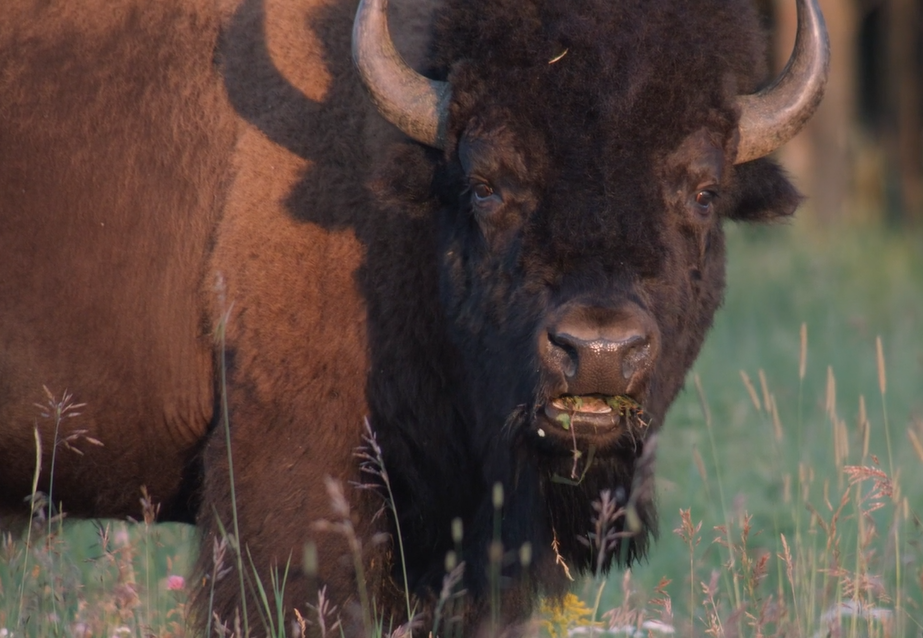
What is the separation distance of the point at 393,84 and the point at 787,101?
4.59 ft

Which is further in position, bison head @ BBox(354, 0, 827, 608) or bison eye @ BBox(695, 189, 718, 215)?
A: bison eye @ BBox(695, 189, 718, 215)

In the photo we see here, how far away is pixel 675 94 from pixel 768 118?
0.46 metres

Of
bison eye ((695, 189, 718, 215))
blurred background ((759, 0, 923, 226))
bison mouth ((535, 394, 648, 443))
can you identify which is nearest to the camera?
bison mouth ((535, 394, 648, 443))

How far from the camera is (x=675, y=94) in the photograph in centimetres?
388

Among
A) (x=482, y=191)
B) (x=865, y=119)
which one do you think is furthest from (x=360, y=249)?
(x=865, y=119)

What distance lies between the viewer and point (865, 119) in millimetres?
26469

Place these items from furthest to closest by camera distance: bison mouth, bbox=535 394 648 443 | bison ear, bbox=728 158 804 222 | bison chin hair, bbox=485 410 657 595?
bison ear, bbox=728 158 804 222 < bison chin hair, bbox=485 410 657 595 < bison mouth, bbox=535 394 648 443

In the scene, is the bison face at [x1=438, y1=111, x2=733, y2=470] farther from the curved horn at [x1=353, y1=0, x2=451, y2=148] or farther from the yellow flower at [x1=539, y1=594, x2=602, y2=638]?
the yellow flower at [x1=539, y1=594, x2=602, y2=638]

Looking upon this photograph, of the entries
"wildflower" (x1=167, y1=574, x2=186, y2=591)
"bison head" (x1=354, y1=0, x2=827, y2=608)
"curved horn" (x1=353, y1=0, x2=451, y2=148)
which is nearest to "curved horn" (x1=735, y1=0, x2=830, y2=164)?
"bison head" (x1=354, y1=0, x2=827, y2=608)

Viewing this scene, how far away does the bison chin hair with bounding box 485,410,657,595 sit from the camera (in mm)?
3891

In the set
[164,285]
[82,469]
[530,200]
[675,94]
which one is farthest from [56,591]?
[675,94]

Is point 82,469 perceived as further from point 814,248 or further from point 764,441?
point 814,248

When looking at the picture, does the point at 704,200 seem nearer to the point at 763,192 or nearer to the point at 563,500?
the point at 763,192

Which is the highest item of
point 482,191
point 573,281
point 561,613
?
point 482,191
